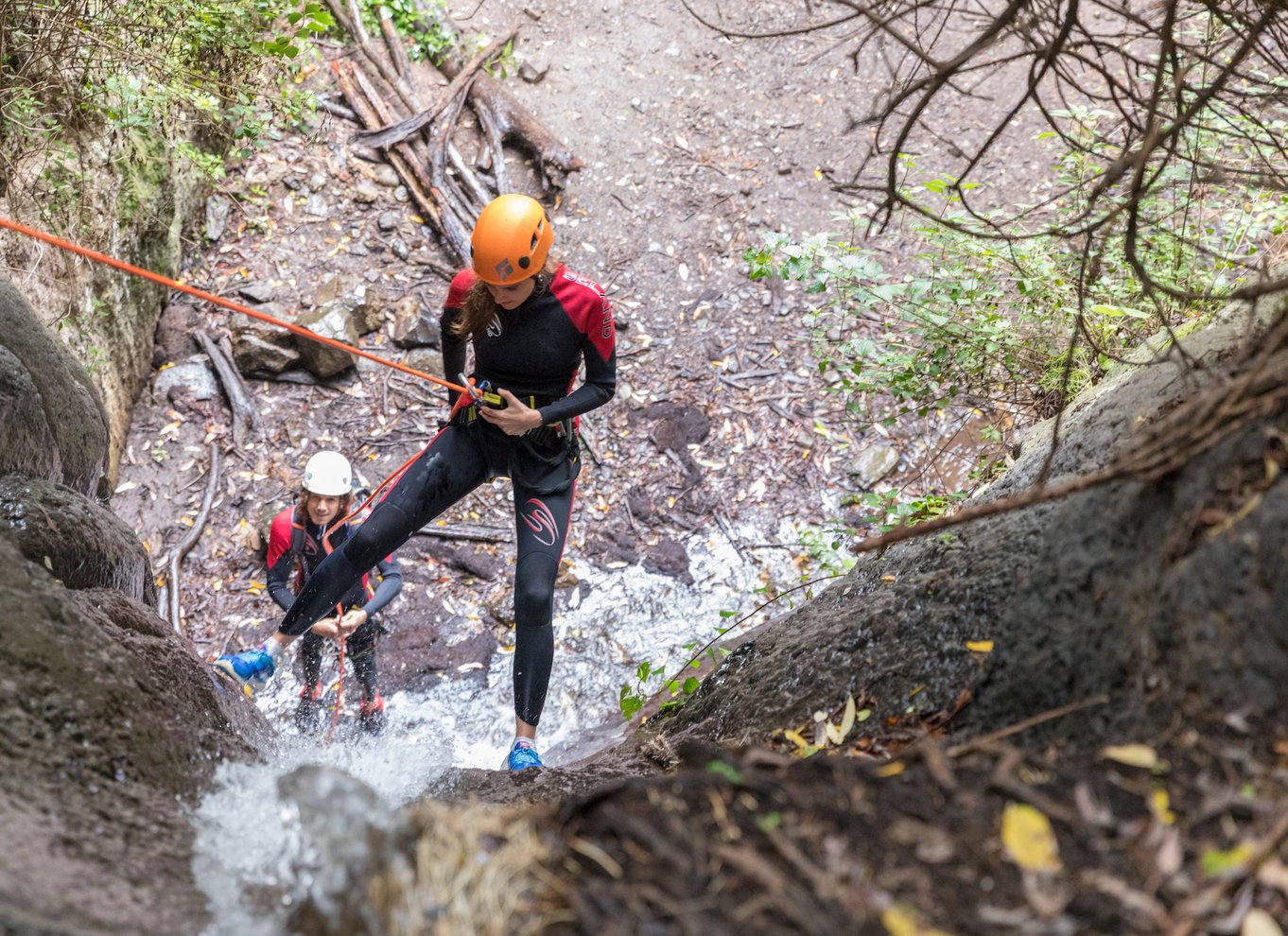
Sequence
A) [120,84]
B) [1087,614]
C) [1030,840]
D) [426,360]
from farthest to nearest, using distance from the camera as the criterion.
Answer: [426,360] < [120,84] < [1087,614] < [1030,840]

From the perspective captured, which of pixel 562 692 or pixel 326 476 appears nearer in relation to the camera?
pixel 326 476

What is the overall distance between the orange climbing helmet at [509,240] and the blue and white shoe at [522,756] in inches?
82.3

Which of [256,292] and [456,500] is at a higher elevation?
[256,292]

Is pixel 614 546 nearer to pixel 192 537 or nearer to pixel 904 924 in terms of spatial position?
pixel 192 537

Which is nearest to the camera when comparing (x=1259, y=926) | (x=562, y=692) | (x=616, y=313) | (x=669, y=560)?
(x=1259, y=926)

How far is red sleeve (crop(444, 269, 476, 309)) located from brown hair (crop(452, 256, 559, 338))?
3cm

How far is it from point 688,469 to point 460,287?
328 centimetres

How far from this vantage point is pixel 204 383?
6691 millimetres

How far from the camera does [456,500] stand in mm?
4277

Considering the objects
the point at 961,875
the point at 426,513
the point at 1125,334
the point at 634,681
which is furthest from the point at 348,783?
the point at 1125,334

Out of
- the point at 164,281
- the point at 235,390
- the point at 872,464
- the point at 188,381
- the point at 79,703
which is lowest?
the point at 79,703

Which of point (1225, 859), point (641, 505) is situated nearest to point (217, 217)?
point (641, 505)

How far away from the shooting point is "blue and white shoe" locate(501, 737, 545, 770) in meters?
4.08

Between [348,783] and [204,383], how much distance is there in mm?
5659
